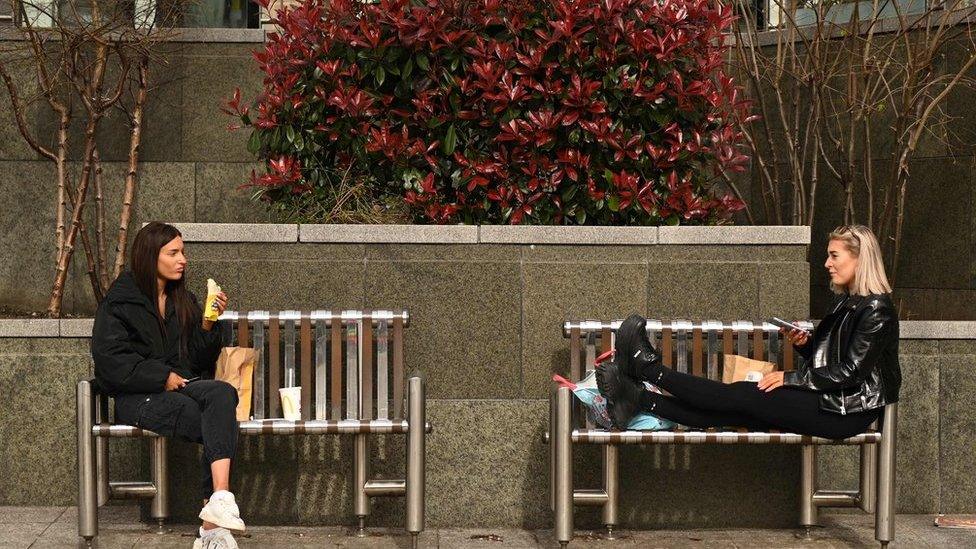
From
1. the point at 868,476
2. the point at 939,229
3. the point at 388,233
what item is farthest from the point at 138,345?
the point at 939,229

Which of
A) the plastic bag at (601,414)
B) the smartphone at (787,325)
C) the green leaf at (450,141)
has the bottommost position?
the plastic bag at (601,414)

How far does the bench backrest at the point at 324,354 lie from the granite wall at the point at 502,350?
0.92ft

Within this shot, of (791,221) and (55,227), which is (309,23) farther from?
(791,221)

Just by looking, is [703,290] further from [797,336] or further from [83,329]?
[83,329]

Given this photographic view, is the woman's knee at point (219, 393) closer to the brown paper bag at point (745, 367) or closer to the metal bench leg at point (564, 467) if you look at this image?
the metal bench leg at point (564, 467)

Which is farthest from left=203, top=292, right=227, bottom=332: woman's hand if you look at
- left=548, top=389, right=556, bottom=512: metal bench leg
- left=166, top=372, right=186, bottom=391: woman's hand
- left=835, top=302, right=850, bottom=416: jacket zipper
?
left=835, top=302, right=850, bottom=416: jacket zipper

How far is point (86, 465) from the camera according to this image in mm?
6266

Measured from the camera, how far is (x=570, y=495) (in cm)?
642

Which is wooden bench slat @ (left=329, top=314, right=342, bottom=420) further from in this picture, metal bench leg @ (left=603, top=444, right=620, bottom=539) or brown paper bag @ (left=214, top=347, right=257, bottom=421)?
metal bench leg @ (left=603, top=444, right=620, bottom=539)

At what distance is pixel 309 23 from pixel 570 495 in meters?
3.00

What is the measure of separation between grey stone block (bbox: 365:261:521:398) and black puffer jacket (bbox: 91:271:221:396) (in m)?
0.94

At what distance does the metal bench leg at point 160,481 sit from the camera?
6.78 m

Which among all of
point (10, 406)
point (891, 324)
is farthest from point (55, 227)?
point (891, 324)

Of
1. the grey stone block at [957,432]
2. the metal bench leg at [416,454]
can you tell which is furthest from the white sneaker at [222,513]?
the grey stone block at [957,432]
